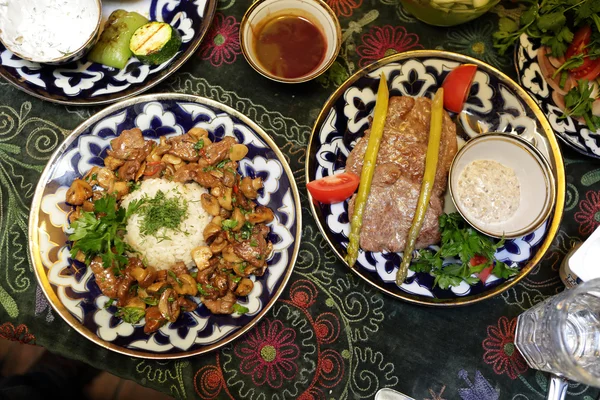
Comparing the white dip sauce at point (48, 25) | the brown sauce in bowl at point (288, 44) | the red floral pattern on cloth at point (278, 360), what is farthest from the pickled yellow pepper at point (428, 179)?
the white dip sauce at point (48, 25)

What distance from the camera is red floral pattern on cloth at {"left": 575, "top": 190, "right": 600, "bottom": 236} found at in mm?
3027

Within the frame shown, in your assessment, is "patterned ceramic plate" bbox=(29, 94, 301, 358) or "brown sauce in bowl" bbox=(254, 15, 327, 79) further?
"brown sauce in bowl" bbox=(254, 15, 327, 79)

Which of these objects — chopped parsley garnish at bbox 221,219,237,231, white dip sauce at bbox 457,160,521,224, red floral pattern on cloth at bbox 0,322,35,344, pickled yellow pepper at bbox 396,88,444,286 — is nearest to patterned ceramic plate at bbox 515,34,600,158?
white dip sauce at bbox 457,160,521,224

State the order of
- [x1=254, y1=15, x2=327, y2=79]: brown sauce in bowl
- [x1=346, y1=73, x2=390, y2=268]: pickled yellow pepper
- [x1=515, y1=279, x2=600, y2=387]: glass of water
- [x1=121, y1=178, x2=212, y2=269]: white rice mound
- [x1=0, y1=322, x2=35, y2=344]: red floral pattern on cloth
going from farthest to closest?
1. [x1=254, y1=15, x2=327, y2=79]: brown sauce in bowl
2. [x1=0, y1=322, x2=35, y2=344]: red floral pattern on cloth
3. [x1=121, y1=178, x2=212, y2=269]: white rice mound
4. [x1=346, y1=73, x2=390, y2=268]: pickled yellow pepper
5. [x1=515, y1=279, x2=600, y2=387]: glass of water

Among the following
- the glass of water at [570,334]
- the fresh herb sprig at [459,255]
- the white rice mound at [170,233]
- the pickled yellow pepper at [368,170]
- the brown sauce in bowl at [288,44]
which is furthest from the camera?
the brown sauce in bowl at [288,44]

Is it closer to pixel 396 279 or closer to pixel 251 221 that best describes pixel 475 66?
pixel 396 279

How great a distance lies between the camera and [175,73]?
3.22m

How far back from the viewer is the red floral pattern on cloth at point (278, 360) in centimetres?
288

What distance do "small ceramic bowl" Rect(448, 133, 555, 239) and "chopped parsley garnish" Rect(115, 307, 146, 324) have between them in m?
1.92

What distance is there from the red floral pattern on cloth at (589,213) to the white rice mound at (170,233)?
2433mm

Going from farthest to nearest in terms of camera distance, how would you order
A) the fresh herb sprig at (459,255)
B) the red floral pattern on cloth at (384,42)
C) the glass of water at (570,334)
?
1. the red floral pattern on cloth at (384,42)
2. the fresh herb sprig at (459,255)
3. the glass of water at (570,334)

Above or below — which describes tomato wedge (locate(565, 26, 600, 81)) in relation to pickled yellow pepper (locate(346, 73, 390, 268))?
above

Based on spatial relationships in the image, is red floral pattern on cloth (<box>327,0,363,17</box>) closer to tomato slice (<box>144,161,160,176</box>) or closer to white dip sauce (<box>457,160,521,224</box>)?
white dip sauce (<box>457,160,521,224</box>)

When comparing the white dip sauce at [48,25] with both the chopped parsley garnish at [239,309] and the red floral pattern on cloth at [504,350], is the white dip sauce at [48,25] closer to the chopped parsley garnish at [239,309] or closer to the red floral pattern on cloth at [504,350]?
the chopped parsley garnish at [239,309]
